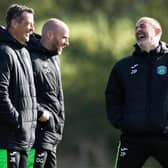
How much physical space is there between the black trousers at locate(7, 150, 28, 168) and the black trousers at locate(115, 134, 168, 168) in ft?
3.83

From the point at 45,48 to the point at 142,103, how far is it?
116 centimetres

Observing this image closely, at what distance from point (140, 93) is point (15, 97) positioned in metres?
1.43

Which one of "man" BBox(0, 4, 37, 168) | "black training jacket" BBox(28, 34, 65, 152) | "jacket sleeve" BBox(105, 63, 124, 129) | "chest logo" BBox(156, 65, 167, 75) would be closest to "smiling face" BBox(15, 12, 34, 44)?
"man" BBox(0, 4, 37, 168)

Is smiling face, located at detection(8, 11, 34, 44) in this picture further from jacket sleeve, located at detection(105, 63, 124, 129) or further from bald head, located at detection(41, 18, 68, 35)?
jacket sleeve, located at detection(105, 63, 124, 129)

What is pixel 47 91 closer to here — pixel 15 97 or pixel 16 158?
pixel 15 97

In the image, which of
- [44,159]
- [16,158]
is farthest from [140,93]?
[16,158]

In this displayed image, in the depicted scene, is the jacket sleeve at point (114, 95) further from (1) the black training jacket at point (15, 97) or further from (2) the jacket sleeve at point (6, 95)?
(2) the jacket sleeve at point (6, 95)

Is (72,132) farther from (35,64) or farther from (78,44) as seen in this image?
(35,64)

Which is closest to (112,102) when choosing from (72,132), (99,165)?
(99,165)

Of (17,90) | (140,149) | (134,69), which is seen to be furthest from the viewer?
(134,69)

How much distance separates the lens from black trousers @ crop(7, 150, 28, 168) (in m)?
8.69

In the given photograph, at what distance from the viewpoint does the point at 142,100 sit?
31.0 feet

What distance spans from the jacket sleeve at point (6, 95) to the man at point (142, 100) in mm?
1385

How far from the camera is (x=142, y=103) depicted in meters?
9.45
